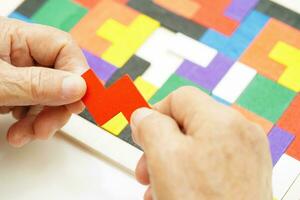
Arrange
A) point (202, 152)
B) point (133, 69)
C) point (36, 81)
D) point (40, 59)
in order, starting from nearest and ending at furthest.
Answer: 1. point (202, 152)
2. point (36, 81)
3. point (40, 59)
4. point (133, 69)

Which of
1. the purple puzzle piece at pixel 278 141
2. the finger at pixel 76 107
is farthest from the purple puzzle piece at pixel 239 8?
the finger at pixel 76 107

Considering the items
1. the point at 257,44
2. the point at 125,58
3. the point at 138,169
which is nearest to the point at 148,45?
the point at 125,58

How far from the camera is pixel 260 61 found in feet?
2.82

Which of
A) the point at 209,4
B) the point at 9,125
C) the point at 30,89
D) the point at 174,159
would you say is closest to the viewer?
the point at 174,159

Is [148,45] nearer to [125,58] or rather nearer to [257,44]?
[125,58]

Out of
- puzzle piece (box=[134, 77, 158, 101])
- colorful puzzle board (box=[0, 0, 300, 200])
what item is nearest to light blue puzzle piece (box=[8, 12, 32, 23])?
colorful puzzle board (box=[0, 0, 300, 200])

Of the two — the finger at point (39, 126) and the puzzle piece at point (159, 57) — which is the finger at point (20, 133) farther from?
the puzzle piece at point (159, 57)

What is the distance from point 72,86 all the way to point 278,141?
0.31 meters

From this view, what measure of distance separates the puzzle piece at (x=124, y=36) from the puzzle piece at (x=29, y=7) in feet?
0.41

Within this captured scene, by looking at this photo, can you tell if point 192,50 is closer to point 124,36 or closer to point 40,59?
point 124,36

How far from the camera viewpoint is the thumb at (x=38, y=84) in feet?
2.17

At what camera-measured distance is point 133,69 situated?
2.83 feet

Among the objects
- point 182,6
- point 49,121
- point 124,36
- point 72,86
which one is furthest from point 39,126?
point 182,6

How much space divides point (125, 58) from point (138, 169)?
0.98ft
